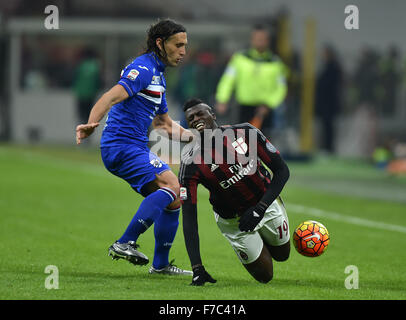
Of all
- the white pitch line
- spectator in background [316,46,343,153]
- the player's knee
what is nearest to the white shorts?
the player's knee

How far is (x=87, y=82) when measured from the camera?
23516 millimetres

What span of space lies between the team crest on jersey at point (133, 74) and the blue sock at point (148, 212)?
0.95 meters

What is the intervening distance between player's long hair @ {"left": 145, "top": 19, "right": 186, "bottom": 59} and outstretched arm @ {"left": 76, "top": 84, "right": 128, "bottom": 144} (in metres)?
0.59

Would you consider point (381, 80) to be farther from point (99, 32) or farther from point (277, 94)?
point (99, 32)

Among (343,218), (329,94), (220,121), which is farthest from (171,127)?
(220,121)

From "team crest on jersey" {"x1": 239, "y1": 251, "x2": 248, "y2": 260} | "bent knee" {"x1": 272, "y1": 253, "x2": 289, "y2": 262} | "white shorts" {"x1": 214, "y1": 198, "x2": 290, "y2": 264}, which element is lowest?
"bent knee" {"x1": 272, "y1": 253, "x2": 289, "y2": 262}

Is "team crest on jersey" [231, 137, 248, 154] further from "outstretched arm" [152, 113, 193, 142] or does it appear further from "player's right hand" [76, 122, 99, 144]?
"player's right hand" [76, 122, 99, 144]

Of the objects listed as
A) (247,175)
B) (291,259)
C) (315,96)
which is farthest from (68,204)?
(315,96)

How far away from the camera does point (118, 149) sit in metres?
7.49

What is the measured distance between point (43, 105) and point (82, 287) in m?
20.4

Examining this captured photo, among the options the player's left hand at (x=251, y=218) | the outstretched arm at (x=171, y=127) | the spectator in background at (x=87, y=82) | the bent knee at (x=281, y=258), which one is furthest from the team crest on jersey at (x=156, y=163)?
the spectator in background at (x=87, y=82)

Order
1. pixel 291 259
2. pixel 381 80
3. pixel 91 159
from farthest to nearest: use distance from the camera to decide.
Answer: pixel 381 80 < pixel 91 159 < pixel 291 259

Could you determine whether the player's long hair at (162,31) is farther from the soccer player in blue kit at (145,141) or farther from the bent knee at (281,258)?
the bent knee at (281,258)

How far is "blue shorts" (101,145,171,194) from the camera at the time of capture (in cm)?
747
